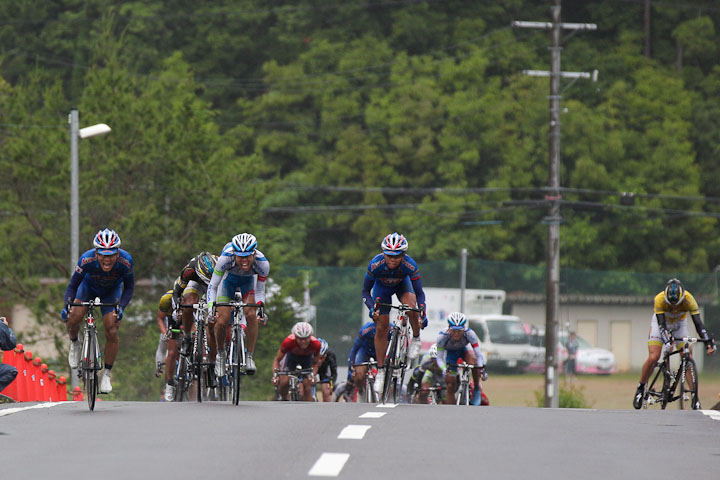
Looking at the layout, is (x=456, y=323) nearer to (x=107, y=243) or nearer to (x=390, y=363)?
(x=390, y=363)

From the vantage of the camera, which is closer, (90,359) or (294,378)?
(90,359)

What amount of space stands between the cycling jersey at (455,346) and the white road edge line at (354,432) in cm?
1122

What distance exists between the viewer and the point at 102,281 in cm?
1645

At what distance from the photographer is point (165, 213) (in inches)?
1565

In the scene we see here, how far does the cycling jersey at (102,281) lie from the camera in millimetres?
16250

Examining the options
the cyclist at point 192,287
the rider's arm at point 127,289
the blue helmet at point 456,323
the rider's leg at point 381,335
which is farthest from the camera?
the blue helmet at point 456,323

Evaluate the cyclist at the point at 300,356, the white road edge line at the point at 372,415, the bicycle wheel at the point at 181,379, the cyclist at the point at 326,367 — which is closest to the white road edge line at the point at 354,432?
the white road edge line at the point at 372,415

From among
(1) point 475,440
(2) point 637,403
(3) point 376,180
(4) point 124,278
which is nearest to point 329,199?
(3) point 376,180

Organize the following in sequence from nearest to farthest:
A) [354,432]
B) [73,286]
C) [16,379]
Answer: [354,432] → [73,286] → [16,379]

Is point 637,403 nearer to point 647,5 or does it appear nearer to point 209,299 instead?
point 209,299

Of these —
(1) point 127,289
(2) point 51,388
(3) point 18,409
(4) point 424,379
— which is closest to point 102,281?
(1) point 127,289

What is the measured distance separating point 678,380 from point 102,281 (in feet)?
31.0

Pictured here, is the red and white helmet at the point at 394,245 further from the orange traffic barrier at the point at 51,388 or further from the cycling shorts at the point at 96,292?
the orange traffic barrier at the point at 51,388

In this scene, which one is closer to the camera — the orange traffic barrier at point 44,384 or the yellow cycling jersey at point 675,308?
the yellow cycling jersey at point 675,308
